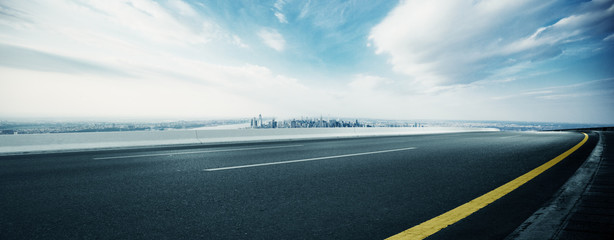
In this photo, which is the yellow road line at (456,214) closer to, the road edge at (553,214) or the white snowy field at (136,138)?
the road edge at (553,214)

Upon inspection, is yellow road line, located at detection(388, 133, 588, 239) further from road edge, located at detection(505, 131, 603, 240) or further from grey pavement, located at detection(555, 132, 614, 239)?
grey pavement, located at detection(555, 132, 614, 239)

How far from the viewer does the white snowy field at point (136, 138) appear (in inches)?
335

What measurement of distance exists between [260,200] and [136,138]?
9.78 meters

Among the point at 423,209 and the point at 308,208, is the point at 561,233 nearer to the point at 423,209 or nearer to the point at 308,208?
the point at 423,209

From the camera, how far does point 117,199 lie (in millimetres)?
3322

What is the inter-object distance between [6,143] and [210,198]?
9.91 meters

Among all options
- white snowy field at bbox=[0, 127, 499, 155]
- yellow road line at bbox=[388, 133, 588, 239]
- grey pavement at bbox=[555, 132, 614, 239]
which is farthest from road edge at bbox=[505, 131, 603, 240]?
white snowy field at bbox=[0, 127, 499, 155]

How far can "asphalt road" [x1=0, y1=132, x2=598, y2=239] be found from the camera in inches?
91.7

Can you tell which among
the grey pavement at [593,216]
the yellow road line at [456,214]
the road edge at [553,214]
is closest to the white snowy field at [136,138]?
the yellow road line at [456,214]

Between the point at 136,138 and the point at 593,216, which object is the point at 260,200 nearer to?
the point at 593,216

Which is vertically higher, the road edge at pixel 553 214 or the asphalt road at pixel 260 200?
the road edge at pixel 553 214

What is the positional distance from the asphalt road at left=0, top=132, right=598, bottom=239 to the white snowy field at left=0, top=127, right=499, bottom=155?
13.0 feet

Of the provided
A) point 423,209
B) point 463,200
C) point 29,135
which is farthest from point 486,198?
point 29,135

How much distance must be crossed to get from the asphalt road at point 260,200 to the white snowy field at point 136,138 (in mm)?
3977
